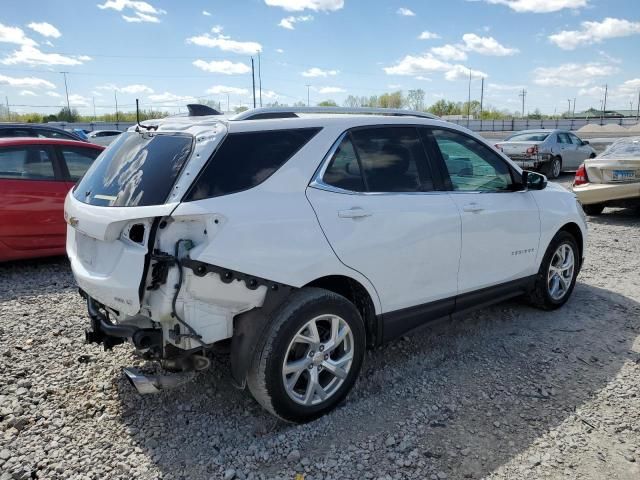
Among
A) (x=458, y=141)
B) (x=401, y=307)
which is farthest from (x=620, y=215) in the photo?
(x=401, y=307)

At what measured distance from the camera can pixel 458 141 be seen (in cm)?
410

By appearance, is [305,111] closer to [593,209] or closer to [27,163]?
[27,163]

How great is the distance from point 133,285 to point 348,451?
58.2 inches

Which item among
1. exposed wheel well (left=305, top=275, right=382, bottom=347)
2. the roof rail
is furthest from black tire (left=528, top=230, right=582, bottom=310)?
exposed wheel well (left=305, top=275, right=382, bottom=347)

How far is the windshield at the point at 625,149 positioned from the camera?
946 cm

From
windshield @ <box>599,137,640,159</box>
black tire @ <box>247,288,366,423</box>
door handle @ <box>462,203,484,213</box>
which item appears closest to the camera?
black tire @ <box>247,288,366,423</box>

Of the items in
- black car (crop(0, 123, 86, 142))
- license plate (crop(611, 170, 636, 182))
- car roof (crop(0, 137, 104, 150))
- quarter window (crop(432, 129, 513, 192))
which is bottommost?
license plate (crop(611, 170, 636, 182))

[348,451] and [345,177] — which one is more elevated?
[345,177]

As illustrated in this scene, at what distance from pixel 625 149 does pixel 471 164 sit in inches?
291

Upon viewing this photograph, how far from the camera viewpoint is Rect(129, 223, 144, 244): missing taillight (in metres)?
2.73

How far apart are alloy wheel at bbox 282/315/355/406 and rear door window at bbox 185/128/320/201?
35.5 inches

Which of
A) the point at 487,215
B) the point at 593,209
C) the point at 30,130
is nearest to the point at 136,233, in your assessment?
the point at 487,215

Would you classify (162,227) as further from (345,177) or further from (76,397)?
(76,397)

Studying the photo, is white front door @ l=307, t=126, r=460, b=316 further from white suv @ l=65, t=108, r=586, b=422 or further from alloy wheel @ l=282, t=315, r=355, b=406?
alloy wheel @ l=282, t=315, r=355, b=406
